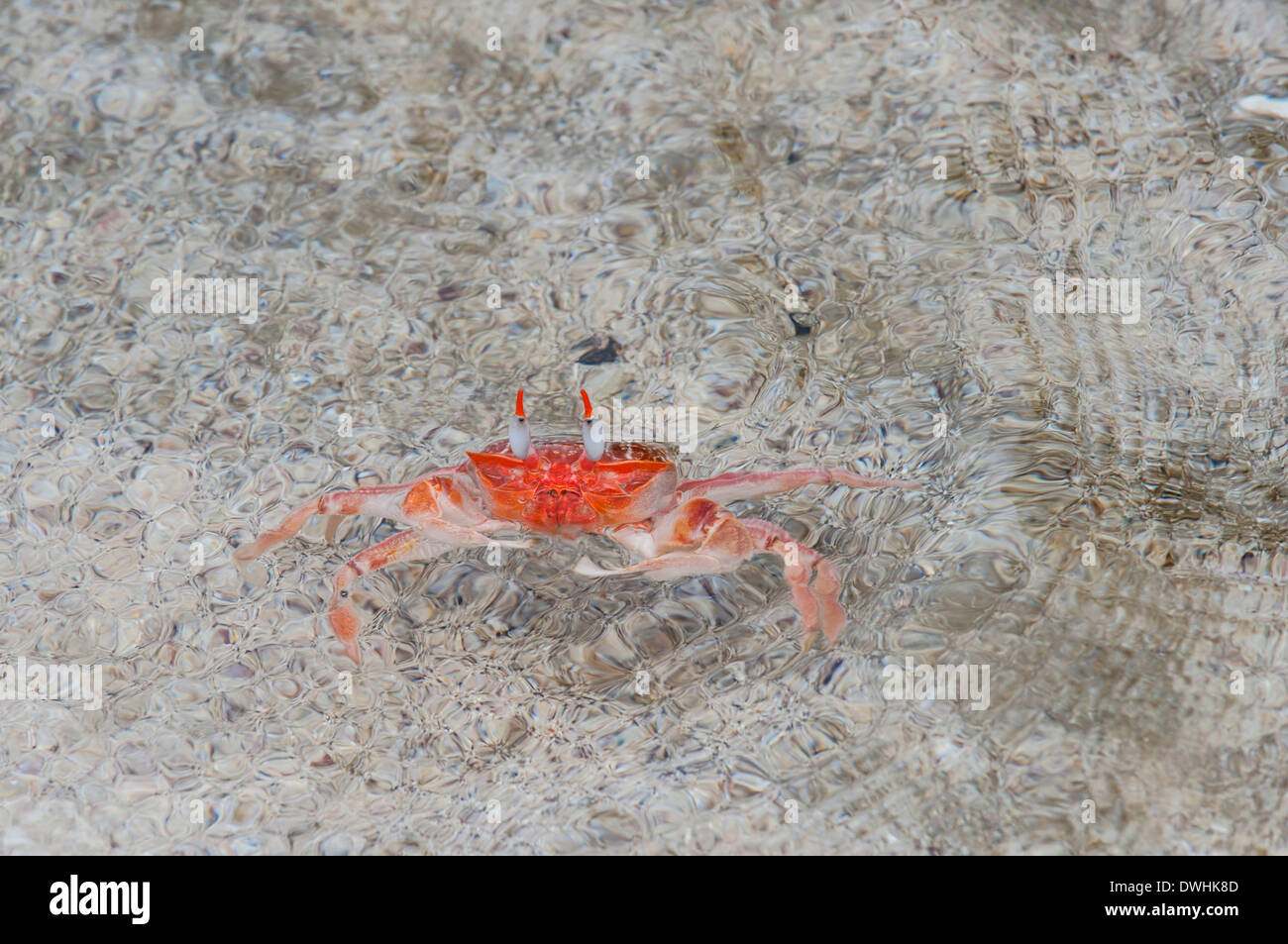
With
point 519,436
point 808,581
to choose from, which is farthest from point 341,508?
point 808,581

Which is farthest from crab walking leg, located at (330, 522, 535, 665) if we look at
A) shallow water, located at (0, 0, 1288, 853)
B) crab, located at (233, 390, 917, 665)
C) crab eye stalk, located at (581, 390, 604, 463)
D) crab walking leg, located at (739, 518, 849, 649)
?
crab walking leg, located at (739, 518, 849, 649)

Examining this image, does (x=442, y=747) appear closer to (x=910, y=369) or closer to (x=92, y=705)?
(x=92, y=705)

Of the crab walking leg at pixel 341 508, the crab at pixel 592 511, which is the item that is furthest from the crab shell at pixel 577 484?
the crab walking leg at pixel 341 508

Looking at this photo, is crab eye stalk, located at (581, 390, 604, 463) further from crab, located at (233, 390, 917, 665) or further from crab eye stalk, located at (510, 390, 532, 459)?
crab eye stalk, located at (510, 390, 532, 459)

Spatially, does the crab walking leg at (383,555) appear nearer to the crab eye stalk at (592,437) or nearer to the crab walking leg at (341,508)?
the crab walking leg at (341,508)

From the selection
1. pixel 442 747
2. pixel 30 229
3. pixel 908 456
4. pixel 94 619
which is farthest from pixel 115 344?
pixel 908 456

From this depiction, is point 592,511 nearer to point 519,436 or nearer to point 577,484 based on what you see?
point 577,484

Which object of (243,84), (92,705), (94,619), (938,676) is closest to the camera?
(938,676)
